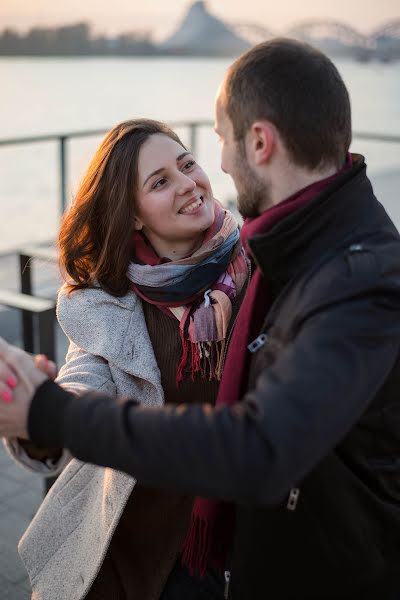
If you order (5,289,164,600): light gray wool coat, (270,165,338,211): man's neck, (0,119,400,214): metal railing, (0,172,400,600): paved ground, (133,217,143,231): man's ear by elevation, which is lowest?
(0,172,400,600): paved ground

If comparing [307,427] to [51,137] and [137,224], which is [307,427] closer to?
[137,224]

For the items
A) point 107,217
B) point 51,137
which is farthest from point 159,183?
point 51,137

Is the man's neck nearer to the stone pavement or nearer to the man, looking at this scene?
the man

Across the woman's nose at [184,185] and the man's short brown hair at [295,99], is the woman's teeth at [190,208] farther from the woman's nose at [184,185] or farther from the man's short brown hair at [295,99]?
the man's short brown hair at [295,99]

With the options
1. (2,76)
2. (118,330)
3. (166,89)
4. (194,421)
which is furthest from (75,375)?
(166,89)

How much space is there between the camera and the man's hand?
1.45 meters

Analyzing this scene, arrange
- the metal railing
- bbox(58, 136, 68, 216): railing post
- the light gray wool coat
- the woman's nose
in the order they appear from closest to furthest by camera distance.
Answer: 1. the light gray wool coat
2. the woman's nose
3. the metal railing
4. bbox(58, 136, 68, 216): railing post

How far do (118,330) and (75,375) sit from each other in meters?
0.19

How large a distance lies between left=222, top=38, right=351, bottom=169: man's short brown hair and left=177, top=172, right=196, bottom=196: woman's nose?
794 millimetres

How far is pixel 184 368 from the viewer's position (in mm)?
2320

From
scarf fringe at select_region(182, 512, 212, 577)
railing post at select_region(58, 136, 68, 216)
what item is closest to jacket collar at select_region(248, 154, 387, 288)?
scarf fringe at select_region(182, 512, 212, 577)

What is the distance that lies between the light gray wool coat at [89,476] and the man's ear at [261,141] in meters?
0.89

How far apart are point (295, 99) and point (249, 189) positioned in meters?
0.20

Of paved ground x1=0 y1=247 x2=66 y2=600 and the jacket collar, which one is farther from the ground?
the jacket collar
